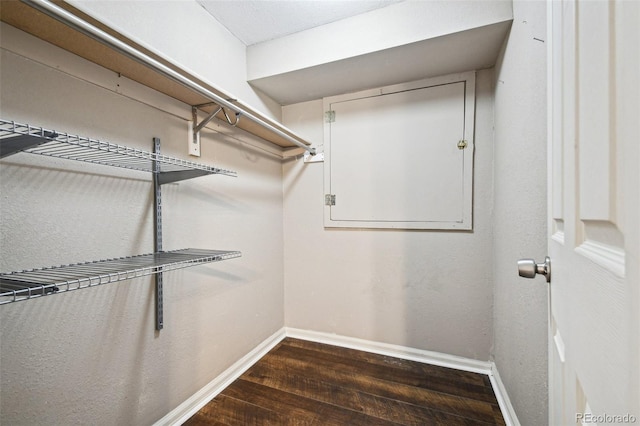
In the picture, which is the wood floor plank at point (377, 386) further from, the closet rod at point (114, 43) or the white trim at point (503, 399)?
the closet rod at point (114, 43)

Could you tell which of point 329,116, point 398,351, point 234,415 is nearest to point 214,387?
point 234,415

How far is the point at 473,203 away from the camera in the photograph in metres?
1.67

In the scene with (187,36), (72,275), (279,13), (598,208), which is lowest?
(72,275)

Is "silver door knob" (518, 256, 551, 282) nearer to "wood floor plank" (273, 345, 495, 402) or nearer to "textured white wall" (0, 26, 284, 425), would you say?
"wood floor plank" (273, 345, 495, 402)

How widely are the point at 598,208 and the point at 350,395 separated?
149 centimetres

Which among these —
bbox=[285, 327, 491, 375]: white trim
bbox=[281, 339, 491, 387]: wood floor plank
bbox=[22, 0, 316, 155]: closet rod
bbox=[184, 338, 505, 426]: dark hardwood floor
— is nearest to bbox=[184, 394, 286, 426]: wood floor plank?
bbox=[184, 338, 505, 426]: dark hardwood floor

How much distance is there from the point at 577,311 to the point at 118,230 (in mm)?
1340

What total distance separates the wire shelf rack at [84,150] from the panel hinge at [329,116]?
1148 mm

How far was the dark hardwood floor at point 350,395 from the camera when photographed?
4.20 ft

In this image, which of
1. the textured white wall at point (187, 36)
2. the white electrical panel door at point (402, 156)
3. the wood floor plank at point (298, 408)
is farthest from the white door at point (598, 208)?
the white electrical panel door at point (402, 156)

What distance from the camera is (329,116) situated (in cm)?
200

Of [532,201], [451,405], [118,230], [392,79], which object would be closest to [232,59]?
[392,79]

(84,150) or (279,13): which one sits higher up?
(279,13)

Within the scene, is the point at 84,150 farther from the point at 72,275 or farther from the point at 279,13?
the point at 279,13
